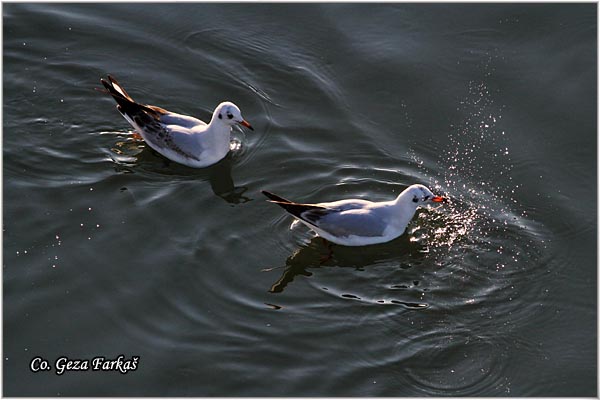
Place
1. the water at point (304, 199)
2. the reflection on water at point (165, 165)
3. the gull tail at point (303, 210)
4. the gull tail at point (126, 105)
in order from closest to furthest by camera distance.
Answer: the water at point (304, 199) < the gull tail at point (303, 210) < the reflection on water at point (165, 165) < the gull tail at point (126, 105)

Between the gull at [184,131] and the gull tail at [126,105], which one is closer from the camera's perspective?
the gull at [184,131]

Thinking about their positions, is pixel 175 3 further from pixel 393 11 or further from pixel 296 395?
pixel 296 395

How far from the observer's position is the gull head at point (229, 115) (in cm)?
1127

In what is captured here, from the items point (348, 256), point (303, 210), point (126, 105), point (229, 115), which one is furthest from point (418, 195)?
point (126, 105)

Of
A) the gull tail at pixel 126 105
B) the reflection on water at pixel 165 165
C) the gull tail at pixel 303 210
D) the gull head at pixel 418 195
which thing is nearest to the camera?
the gull tail at pixel 303 210

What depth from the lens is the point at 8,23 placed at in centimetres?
1293

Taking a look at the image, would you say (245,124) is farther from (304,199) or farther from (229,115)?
(304,199)

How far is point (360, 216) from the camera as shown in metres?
10.2

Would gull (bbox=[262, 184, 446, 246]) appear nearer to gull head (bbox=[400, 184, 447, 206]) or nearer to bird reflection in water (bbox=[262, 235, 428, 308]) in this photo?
gull head (bbox=[400, 184, 447, 206])

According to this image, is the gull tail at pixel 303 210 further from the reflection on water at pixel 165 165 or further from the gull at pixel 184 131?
the gull at pixel 184 131

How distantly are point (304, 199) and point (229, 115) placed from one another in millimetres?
1456

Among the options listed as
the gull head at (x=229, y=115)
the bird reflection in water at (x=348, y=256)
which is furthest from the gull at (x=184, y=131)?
the bird reflection in water at (x=348, y=256)

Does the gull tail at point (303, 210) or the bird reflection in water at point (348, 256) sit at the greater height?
the gull tail at point (303, 210)

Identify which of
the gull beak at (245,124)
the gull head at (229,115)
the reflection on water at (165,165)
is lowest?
the reflection on water at (165,165)
